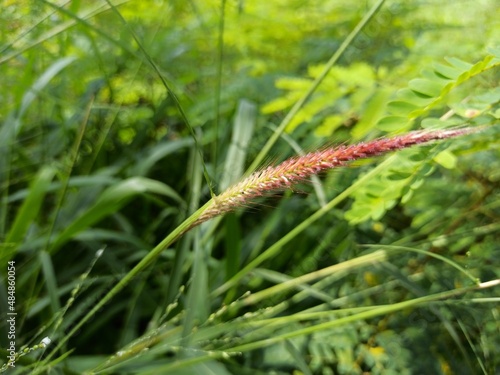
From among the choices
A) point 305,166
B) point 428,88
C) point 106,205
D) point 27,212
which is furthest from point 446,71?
point 27,212

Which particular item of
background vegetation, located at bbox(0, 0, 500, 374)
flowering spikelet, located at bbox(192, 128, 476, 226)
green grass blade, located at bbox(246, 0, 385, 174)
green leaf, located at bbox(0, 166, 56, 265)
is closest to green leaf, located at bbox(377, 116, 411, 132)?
background vegetation, located at bbox(0, 0, 500, 374)

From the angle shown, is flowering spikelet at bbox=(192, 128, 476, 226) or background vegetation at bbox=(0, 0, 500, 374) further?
background vegetation at bbox=(0, 0, 500, 374)

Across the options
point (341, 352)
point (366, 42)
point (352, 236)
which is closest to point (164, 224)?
point (352, 236)

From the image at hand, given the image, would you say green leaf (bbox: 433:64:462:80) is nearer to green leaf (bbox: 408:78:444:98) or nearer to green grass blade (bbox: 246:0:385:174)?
green leaf (bbox: 408:78:444:98)

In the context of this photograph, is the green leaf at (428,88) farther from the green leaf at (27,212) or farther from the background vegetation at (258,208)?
the green leaf at (27,212)

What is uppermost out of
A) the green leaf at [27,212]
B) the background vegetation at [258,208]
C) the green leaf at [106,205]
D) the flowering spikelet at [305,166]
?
the flowering spikelet at [305,166]

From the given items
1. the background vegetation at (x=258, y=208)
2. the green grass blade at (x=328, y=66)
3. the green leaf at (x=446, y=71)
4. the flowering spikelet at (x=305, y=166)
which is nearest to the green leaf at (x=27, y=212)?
the background vegetation at (x=258, y=208)

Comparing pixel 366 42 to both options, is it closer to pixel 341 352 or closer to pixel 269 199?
pixel 269 199
